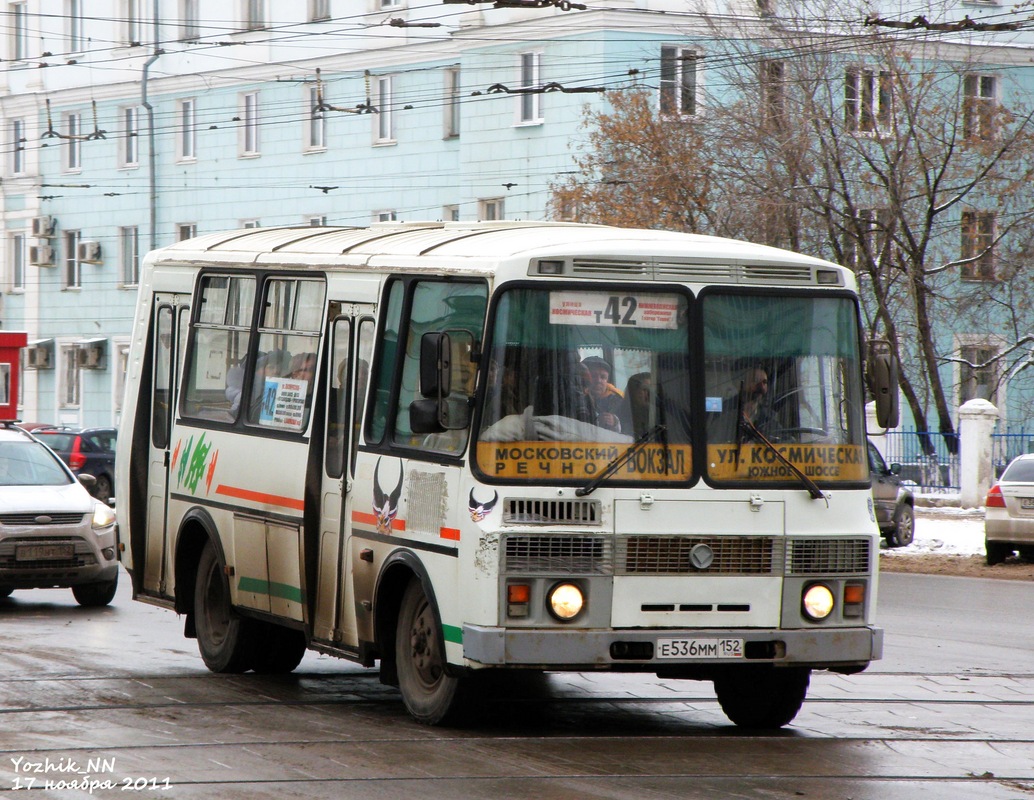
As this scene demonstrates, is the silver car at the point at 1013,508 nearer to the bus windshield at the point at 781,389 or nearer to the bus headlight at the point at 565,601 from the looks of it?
the bus windshield at the point at 781,389

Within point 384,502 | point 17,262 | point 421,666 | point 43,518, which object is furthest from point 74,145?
point 421,666

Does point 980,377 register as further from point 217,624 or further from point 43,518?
point 217,624

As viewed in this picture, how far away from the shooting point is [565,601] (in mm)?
9430

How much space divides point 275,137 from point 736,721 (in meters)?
40.4

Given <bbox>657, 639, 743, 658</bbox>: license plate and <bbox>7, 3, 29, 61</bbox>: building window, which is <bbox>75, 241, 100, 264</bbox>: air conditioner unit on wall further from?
<bbox>657, 639, 743, 658</bbox>: license plate

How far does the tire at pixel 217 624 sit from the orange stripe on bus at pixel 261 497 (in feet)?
1.42

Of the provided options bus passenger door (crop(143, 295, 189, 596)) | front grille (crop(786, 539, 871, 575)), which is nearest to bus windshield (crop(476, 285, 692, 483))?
front grille (crop(786, 539, 871, 575))

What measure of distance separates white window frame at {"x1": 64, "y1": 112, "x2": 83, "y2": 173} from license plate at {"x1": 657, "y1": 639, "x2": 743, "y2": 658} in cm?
4837

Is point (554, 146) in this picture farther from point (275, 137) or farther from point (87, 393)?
point (87, 393)

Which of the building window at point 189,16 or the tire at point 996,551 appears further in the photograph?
the building window at point 189,16

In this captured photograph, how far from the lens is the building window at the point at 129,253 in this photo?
54.1m

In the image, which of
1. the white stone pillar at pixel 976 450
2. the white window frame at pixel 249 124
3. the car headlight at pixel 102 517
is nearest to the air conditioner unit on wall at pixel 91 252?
the white window frame at pixel 249 124

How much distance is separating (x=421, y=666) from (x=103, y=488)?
2850cm

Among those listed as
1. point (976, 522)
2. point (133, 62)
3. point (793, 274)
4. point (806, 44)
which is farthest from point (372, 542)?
point (133, 62)
